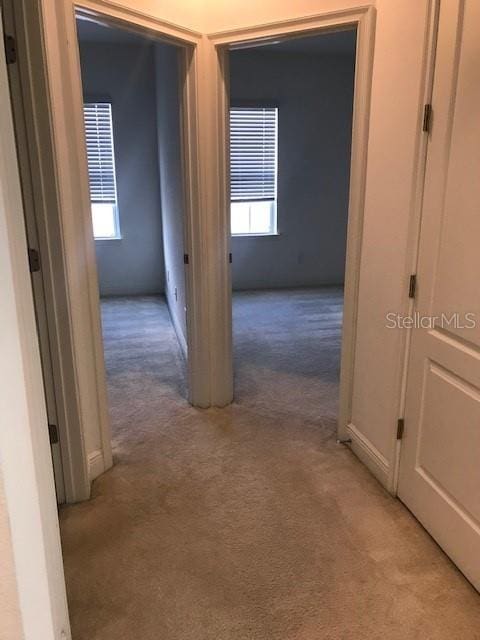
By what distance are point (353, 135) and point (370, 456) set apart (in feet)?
5.09

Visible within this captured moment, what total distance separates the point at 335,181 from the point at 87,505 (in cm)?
515

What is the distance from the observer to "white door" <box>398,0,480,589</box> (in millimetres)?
1688

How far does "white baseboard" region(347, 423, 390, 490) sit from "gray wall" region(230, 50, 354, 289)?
12.7 feet

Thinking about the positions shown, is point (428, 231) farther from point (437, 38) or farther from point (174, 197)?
point (174, 197)

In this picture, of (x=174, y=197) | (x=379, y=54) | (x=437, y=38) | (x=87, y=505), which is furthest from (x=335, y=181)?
(x=87, y=505)

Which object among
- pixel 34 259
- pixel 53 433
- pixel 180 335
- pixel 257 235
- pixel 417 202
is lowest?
pixel 180 335

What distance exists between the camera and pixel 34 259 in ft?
6.44

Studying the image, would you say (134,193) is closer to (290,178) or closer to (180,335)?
(290,178)

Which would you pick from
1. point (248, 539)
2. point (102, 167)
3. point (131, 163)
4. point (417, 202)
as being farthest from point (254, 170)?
point (248, 539)

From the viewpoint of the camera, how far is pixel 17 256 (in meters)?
0.99

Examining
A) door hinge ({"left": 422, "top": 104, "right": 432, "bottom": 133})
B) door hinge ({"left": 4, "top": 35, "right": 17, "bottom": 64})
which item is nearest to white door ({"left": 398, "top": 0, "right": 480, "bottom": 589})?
door hinge ({"left": 422, "top": 104, "right": 432, "bottom": 133})

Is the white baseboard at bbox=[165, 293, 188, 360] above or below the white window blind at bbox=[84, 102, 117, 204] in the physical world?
below

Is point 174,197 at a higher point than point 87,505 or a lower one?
higher

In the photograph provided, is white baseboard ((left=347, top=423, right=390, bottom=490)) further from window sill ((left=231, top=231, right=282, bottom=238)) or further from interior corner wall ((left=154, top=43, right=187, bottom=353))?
window sill ((left=231, top=231, right=282, bottom=238))
